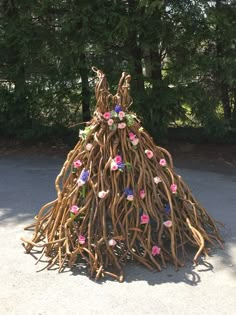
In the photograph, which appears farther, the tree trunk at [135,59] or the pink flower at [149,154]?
the tree trunk at [135,59]

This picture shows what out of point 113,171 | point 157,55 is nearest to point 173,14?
point 157,55

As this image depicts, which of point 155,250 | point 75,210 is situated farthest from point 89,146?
point 155,250

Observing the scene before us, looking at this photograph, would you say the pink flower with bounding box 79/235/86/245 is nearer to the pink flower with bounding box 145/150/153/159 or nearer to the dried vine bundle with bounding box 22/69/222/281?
the dried vine bundle with bounding box 22/69/222/281

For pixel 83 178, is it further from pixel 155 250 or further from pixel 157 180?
pixel 155 250

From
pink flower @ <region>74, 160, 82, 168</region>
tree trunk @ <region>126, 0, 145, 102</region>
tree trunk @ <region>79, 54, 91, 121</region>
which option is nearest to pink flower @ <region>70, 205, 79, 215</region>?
pink flower @ <region>74, 160, 82, 168</region>

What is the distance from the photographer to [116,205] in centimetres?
369

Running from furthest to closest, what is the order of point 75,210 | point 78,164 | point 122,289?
point 78,164
point 75,210
point 122,289

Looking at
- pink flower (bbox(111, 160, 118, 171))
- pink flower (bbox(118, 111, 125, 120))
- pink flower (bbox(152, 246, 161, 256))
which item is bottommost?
pink flower (bbox(152, 246, 161, 256))

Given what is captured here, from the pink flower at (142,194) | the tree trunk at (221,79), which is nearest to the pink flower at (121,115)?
the pink flower at (142,194)

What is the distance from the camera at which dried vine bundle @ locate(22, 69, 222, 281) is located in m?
3.70

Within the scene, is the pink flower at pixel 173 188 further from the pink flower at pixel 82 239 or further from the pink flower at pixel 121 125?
the pink flower at pixel 82 239

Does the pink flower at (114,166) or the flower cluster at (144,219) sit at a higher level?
the pink flower at (114,166)

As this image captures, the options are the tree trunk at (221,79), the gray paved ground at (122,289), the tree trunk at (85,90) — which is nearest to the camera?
the gray paved ground at (122,289)

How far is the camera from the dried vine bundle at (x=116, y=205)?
145 inches
